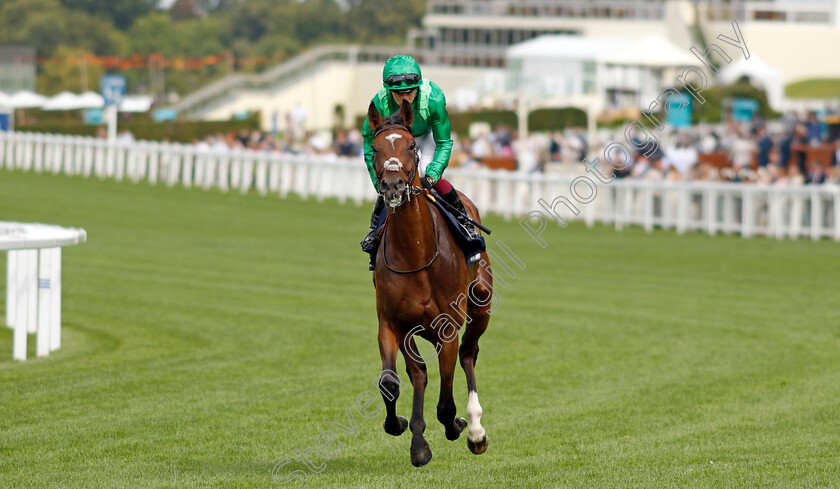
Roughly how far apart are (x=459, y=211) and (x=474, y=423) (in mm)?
1382

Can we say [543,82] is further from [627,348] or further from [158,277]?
[627,348]

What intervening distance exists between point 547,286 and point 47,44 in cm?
8247

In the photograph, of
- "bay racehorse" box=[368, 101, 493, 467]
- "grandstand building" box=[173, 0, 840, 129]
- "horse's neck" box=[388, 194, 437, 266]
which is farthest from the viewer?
"grandstand building" box=[173, 0, 840, 129]

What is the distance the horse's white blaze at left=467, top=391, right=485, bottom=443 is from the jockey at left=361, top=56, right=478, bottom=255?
107 cm

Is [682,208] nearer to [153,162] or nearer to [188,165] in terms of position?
[188,165]

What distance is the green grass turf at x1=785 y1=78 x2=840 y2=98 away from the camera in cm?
6153

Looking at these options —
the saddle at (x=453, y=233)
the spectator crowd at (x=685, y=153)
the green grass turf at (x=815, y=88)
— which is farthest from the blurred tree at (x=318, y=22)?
the saddle at (x=453, y=233)

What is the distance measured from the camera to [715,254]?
68.4 feet

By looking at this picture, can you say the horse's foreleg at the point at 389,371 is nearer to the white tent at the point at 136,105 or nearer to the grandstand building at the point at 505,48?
the grandstand building at the point at 505,48

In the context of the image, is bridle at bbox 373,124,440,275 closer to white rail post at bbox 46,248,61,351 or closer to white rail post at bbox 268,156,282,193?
white rail post at bbox 46,248,61,351

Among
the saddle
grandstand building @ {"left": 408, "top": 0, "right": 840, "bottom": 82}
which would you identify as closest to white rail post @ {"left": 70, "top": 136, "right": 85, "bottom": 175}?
the saddle

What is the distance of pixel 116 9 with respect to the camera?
355ft

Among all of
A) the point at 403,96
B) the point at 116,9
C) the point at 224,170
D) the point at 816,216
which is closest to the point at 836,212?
the point at 816,216

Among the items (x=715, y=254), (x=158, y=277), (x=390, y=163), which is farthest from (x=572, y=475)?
(x=715, y=254)
